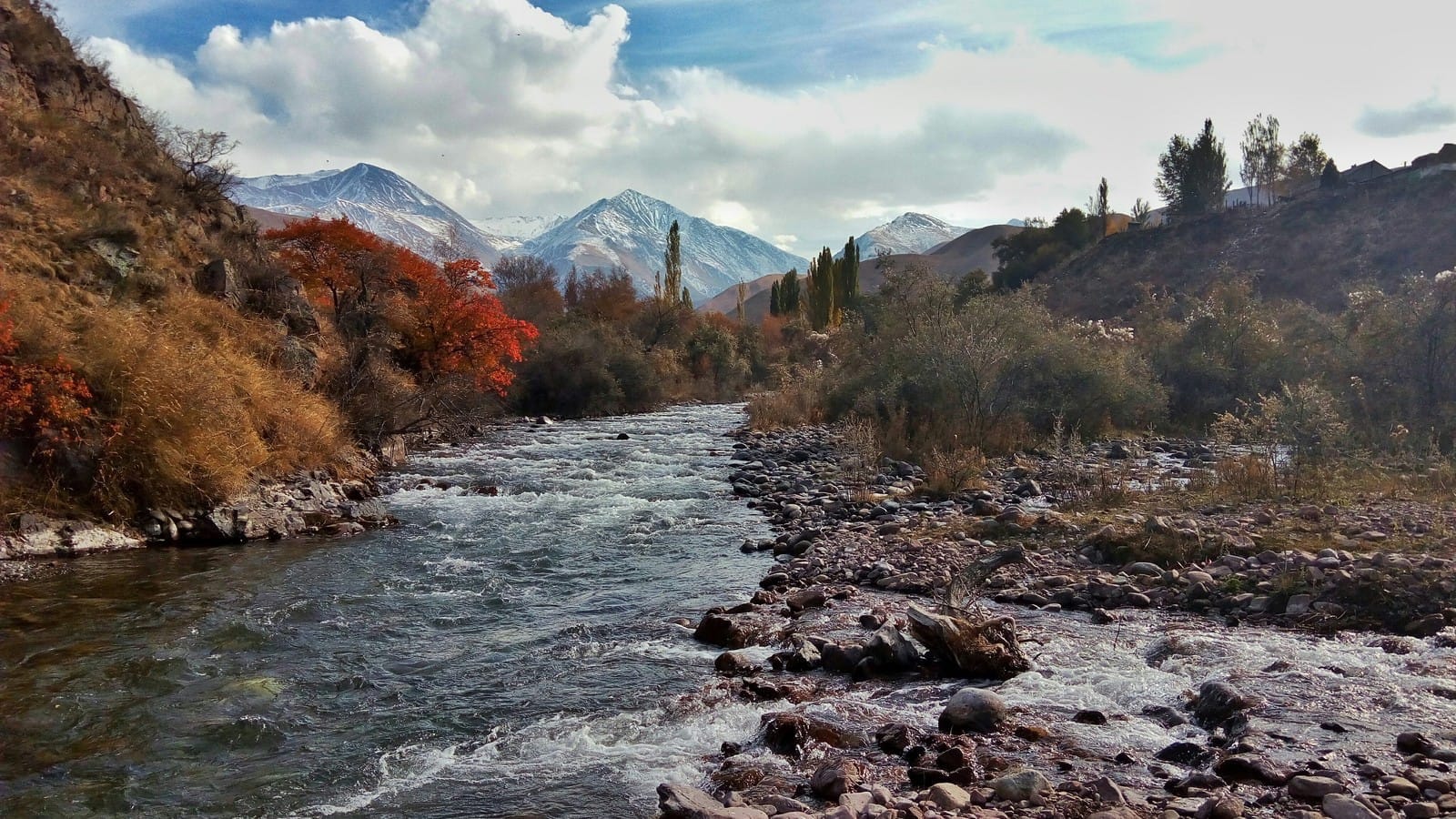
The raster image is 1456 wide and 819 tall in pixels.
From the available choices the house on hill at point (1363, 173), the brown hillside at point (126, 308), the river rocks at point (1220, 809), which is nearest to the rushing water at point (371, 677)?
the brown hillside at point (126, 308)

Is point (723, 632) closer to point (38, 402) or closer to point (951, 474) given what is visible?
point (951, 474)

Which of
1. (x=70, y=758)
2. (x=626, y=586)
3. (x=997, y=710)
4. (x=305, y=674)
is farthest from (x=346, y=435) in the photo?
(x=997, y=710)

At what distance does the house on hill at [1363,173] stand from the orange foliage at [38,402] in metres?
72.0

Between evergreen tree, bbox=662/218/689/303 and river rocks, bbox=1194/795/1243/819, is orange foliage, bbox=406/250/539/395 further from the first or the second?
evergreen tree, bbox=662/218/689/303

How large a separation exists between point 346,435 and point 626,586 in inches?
429

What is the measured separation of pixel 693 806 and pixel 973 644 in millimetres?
2986

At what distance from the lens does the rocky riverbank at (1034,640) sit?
4.39 metres

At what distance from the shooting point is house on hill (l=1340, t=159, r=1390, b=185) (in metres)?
59.2

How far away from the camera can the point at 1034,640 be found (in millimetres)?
7047

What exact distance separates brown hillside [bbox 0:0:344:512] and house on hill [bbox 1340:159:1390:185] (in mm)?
68789

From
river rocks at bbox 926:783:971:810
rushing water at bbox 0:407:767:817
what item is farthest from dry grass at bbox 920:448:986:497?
river rocks at bbox 926:783:971:810

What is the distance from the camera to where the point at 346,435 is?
17984 mm

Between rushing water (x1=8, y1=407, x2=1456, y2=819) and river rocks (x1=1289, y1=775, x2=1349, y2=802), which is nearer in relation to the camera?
river rocks (x1=1289, y1=775, x2=1349, y2=802)

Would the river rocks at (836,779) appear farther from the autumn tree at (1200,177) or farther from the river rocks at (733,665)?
the autumn tree at (1200,177)
